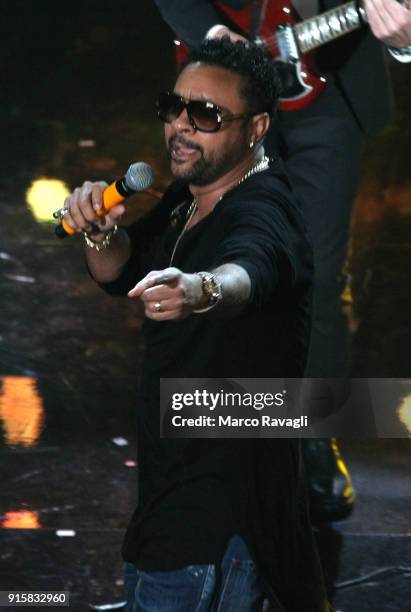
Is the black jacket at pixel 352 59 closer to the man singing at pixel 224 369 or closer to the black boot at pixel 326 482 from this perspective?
the black boot at pixel 326 482

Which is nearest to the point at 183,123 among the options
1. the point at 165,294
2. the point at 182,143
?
the point at 182,143

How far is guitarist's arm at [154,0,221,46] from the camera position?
4.98 metres

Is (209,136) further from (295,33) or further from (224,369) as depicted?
(295,33)

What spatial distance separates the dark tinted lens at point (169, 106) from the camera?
119 inches

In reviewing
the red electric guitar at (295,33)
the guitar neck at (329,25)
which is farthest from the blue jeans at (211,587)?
the guitar neck at (329,25)

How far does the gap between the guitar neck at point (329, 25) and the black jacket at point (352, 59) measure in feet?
0.21

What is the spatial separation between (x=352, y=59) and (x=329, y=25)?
17 cm

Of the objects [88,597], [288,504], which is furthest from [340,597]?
[288,504]

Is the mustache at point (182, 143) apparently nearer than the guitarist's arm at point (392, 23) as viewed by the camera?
Yes

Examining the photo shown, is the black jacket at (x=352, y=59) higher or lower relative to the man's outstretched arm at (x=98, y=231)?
higher

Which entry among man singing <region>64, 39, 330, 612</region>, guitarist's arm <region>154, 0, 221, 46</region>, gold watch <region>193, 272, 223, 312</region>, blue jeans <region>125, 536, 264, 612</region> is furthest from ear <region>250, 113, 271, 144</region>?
guitarist's arm <region>154, 0, 221, 46</region>

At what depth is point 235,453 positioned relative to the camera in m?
2.82

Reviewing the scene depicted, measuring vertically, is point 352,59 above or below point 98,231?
above

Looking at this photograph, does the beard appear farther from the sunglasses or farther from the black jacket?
the black jacket
